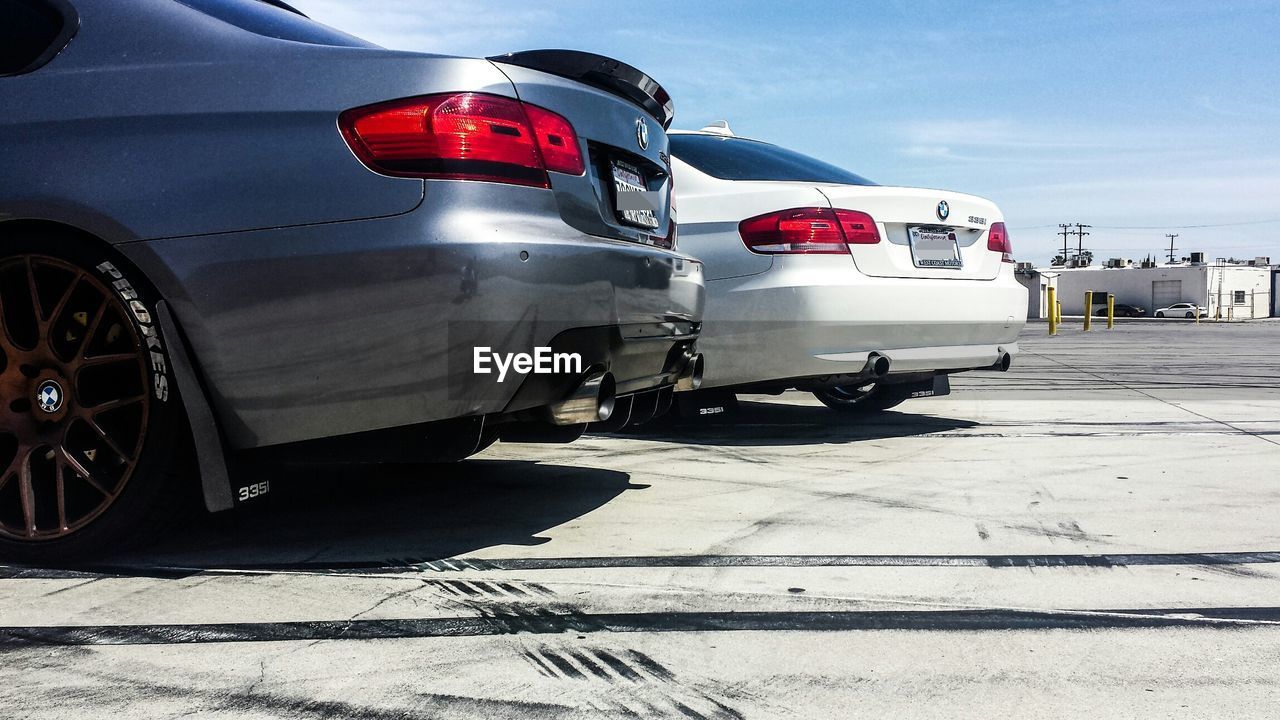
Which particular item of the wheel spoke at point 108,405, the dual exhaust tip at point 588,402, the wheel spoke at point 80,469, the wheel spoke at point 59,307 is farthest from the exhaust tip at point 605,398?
the wheel spoke at point 59,307

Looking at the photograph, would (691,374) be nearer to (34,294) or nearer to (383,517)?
(383,517)

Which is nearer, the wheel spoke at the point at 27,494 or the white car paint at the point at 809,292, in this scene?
the wheel spoke at the point at 27,494

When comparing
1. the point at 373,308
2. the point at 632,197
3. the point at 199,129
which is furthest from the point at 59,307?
the point at 632,197

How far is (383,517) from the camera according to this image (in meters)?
4.16

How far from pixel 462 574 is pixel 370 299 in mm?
886

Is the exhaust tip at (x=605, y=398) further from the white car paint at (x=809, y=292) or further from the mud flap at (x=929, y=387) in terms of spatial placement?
the mud flap at (x=929, y=387)

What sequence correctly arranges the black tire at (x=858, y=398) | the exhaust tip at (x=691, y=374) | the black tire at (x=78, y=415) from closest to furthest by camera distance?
the black tire at (x=78, y=415) < the exhaust tip at (x=691, y=374) < the black tire at (x=858, y=398)

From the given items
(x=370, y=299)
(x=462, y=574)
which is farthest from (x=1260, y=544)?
(x=370, y=299)

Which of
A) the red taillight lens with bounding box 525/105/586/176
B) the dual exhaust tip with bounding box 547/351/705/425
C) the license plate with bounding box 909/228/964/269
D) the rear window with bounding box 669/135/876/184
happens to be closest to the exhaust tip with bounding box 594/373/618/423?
the dual exhaust tip with bounding box 547/351/705/425

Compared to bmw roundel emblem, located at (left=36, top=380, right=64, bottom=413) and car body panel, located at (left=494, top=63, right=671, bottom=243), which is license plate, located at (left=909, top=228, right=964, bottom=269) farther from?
Answer: bmw roundel emblem, located at (left=36, top=380, right=64, bottom=413)

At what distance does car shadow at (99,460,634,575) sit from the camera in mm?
3514

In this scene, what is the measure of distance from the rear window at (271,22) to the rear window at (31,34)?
1.28 ft

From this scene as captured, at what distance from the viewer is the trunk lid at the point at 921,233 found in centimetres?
575

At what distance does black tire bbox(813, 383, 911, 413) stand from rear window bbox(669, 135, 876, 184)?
5.68 ft
